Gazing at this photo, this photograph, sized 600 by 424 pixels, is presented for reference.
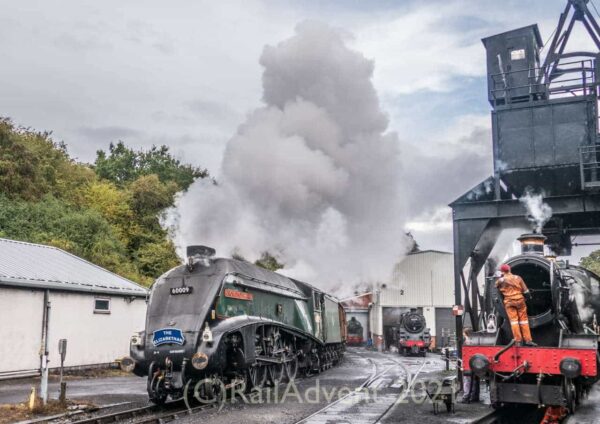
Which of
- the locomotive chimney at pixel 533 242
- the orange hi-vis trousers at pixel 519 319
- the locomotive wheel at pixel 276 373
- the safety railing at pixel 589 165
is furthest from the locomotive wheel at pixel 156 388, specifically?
the safety railing at pixel 589 165

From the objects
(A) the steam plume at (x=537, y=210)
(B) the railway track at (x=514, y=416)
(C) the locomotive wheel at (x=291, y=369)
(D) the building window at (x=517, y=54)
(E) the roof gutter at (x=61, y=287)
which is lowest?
(B) the railway track at (x=514, y=416)

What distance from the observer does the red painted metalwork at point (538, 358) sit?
9227 millimetres

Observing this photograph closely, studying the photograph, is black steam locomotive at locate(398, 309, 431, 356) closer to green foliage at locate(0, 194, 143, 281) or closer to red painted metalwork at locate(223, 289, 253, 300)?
green foliage at locate(0, 194, 143, 281)

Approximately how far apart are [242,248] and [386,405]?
697cm

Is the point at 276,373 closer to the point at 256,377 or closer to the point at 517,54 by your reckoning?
the point at 256,377

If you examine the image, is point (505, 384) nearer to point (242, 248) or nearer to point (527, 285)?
point (527, 285)

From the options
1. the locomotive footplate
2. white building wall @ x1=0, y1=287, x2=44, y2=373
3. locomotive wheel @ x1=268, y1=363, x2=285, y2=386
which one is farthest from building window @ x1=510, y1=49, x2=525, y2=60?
white building wall @ x1=0, y1=287, x2=44, y2=373

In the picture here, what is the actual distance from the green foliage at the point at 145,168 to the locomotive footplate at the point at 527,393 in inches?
1471

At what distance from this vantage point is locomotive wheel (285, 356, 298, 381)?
52.8 ft

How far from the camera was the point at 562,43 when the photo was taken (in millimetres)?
17953

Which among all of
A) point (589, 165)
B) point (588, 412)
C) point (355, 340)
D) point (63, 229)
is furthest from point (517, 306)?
point (355, 340)

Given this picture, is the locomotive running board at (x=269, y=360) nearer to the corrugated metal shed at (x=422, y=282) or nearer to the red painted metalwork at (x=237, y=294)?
the red painted metalwork at (x=237, y=294)

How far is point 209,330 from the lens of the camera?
1141cm

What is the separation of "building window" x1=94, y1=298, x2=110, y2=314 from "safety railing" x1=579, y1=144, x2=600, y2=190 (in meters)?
14.7
